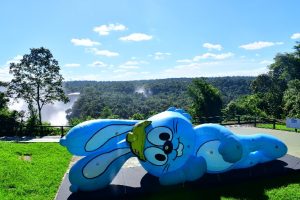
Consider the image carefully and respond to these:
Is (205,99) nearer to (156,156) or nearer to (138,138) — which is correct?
(156,156)

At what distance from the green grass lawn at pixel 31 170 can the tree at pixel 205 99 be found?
33140 millimetres

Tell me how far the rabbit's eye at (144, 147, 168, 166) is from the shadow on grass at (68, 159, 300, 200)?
0.78m

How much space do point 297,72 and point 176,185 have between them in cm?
4676

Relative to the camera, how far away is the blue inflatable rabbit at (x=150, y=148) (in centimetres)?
901

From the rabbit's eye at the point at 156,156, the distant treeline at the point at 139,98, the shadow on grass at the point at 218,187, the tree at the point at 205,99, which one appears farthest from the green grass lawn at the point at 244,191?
the distant treeline at the point at 139,98

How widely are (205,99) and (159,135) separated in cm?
3870

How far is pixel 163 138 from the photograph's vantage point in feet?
29.8

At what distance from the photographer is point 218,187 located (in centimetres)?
965

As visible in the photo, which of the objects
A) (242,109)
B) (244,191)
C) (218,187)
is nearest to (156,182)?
(218,187)

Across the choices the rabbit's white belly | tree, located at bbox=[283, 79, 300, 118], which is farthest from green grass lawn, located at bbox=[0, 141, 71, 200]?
tree, located at bbox=[283, 79, 300, 118]

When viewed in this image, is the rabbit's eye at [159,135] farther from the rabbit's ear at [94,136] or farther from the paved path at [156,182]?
the paved path at [156,182]

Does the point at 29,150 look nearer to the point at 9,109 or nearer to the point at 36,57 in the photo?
the point at 9,109

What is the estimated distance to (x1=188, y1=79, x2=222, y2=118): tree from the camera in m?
47.0

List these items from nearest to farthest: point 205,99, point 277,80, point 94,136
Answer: point 94,136
point 205,99
point 277,80
